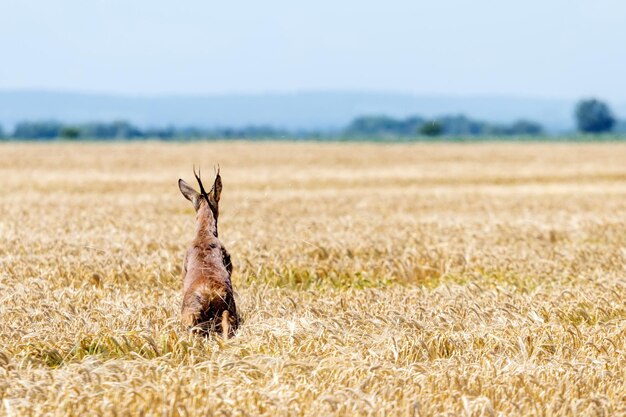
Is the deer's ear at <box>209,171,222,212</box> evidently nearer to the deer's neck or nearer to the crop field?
the deer's neck

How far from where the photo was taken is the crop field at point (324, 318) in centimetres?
612

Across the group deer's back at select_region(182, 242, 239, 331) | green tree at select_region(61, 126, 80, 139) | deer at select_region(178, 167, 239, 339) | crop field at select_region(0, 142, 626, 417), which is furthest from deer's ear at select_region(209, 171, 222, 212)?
green tree at select_region(61, 126, 80, 139)

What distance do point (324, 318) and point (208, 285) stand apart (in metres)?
1.34

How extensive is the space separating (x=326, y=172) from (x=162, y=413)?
142 feet

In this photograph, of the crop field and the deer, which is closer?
the crop field

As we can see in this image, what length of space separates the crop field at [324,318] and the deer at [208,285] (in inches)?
7.5

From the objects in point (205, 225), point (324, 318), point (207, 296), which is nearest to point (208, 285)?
point (207, 296)

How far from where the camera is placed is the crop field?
20.1ft

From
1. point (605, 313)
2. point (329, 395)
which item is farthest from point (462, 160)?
point (329, 395)

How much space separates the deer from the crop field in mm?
191

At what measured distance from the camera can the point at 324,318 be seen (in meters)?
8.87

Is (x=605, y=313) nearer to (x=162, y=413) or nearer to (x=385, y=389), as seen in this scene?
(x=385, y=389)

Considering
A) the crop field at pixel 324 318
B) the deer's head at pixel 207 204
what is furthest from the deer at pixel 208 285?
the crop field at pixel 324 318

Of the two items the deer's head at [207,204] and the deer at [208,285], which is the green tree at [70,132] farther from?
the deer at [208,285]
